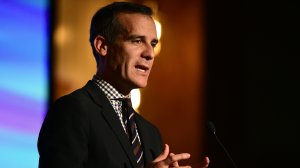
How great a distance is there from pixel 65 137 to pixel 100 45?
51 cm

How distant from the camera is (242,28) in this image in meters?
3.83

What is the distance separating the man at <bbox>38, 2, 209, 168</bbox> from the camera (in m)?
1.71

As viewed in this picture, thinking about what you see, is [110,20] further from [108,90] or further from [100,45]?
[108,90]

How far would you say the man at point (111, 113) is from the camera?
171cm

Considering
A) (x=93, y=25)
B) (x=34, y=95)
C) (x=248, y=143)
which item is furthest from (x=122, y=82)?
(x=248, y=143)

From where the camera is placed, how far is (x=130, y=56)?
198 centimetres

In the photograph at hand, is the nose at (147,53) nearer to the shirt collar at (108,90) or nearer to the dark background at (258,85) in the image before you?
the shirt collar at (108,90)

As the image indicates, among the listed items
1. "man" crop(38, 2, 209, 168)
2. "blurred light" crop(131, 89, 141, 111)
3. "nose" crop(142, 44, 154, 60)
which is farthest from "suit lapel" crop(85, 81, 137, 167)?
"blurred light" crop(131, 89, 141, 111)

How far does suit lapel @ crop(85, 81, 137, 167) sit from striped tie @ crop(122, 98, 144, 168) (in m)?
0.08

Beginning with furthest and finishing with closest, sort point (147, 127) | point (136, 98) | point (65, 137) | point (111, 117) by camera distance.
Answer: point (136, 98) → point (147, 127) → point (111, 117) → point (65, 137)

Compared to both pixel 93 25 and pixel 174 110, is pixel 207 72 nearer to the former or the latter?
pixel 174 110

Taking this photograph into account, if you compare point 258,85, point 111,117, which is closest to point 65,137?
point 111,117

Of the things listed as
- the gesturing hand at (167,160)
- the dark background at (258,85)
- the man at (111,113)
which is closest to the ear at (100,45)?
the man at (111,113)

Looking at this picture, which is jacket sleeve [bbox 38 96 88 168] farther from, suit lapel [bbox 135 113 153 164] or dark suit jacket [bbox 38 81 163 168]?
suit lapel [bbox 135 113 153 164]
